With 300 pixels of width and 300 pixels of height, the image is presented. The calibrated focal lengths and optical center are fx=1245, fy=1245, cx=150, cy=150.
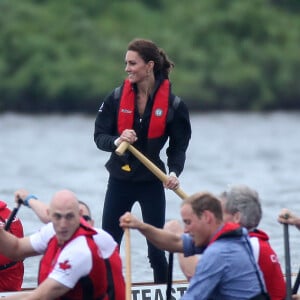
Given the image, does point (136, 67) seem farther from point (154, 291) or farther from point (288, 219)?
point (288, 219)

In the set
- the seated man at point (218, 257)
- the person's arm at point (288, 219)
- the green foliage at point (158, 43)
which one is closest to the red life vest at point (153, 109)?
the person's arm at point (288, 219)

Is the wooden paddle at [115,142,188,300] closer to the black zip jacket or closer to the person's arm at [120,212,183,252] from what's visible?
the black zip jacket

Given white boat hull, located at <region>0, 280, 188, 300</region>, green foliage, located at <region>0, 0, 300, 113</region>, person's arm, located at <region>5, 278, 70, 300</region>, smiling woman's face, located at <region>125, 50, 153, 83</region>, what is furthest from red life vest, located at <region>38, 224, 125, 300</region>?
green foliage, located at <region>0, 0, 300, 113</region>

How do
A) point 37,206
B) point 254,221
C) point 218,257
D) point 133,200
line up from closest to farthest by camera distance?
point 218,257 → point 254,221 → point 37,206 → point 133,200

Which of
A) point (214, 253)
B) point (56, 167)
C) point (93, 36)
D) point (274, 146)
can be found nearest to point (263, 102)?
point (93, 36)

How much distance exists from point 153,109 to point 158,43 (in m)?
23.9

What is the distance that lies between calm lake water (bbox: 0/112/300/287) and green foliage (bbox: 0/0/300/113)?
4.83 feet

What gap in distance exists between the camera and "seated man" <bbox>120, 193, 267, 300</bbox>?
6.09 metres

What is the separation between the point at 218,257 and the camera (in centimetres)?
606

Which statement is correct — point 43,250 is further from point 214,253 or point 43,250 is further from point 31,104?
point 31,104

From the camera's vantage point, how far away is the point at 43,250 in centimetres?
671

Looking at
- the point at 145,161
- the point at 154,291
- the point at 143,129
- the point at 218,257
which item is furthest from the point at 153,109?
the point at 218,257

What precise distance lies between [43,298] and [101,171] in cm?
1350

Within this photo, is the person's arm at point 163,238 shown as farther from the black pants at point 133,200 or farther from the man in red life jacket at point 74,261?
the black pants at point 133,200
